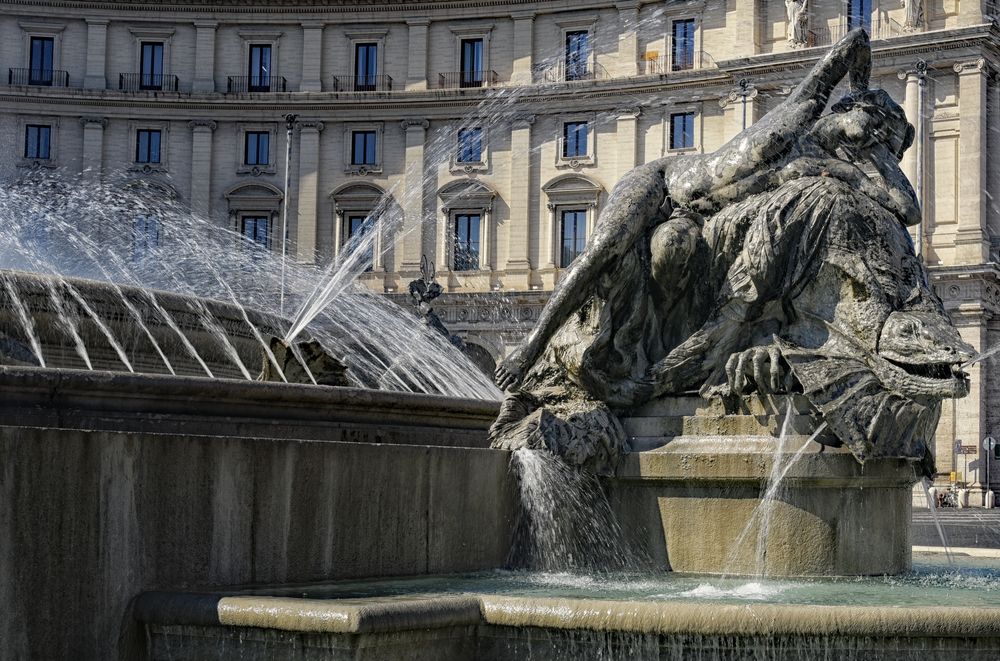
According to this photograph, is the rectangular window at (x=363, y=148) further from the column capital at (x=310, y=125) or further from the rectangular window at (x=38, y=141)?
the rectangular window at (x=38, y=141)

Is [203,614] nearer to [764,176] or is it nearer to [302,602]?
[302,602]

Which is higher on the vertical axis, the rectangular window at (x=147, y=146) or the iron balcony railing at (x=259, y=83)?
the iron balcony railing at (x=259, y=83)

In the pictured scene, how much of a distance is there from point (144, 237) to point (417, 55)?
51.4 feet

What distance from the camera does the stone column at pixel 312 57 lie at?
53.0 meters

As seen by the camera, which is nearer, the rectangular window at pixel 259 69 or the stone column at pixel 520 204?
the stone column at pixel 520 204

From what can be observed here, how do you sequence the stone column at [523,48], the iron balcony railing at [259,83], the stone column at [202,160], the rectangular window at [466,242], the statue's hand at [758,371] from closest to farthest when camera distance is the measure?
the statue's hand at [758,371], the rectangular window at [466,242], the stone column at [523,48], the stone column at [202,160], the iron balcony railing at [259,83]

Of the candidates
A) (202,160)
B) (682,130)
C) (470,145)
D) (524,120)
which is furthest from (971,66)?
(202,160)

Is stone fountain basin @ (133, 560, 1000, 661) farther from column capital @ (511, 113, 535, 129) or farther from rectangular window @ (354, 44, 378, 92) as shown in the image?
rectangular window @ (354, 44, 378, 92)

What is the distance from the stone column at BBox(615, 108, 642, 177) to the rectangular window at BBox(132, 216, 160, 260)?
52.9 feet

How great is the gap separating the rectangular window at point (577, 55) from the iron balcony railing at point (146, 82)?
48.6 feet

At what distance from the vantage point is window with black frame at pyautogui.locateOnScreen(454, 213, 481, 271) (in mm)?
51406

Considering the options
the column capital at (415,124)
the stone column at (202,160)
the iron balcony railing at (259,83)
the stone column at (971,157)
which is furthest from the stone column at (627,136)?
the stone column at (202,160)

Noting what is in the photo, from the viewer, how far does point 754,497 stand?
6.26m

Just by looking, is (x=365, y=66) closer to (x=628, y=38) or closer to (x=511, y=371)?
(x=628, y=38)
